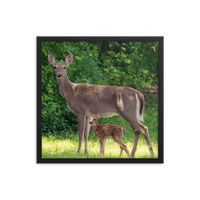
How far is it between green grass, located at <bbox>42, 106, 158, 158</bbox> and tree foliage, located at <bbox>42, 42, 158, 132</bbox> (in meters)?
0.55

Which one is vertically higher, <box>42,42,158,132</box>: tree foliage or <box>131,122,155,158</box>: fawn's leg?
<box>42,42,158,132</box>: tree foliage

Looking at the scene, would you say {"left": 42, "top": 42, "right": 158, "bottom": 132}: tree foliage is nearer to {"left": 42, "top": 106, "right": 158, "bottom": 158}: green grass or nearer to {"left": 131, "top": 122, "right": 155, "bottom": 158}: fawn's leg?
{"left": 42, "top": 106, "right": 158, "bottom": 158}: green grass

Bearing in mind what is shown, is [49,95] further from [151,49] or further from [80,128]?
[151,49]

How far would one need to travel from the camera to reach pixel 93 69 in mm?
11211

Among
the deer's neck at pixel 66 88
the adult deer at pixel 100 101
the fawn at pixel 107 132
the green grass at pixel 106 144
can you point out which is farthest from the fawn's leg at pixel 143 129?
the deer's neck at pixel 66 88

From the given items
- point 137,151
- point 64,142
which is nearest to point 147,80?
point 137,151

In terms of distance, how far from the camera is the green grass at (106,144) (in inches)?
362

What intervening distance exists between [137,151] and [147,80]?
7.19 ft

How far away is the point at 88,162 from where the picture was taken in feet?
29.5

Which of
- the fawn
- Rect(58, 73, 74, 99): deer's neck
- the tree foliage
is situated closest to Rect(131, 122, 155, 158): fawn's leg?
the fawn

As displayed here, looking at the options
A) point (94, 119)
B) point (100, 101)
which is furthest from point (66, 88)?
point (94, 119)

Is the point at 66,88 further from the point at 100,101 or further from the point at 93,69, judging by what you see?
the point at 93,69

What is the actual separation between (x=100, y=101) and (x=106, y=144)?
1127 mm

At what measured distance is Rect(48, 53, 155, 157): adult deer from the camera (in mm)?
9336
